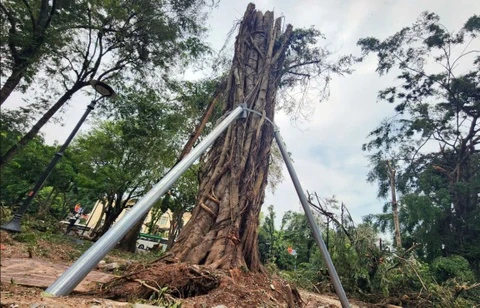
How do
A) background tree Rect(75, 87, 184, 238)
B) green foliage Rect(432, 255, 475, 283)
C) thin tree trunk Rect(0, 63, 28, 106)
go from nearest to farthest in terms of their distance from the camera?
thin tree trunk Rect(0, 63, 28, 106) < green foliage Rect(432, 255, 475, 283) < background tree Rect(75, 87, 184, 238)

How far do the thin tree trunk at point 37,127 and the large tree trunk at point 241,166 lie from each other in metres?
5.25

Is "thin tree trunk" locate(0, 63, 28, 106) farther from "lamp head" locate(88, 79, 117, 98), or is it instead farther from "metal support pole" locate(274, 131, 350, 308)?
"metal support pole" locate(274, 131, 350, 308)

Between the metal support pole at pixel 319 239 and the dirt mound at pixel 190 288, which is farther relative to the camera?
the metal support pole at pixel 319 239

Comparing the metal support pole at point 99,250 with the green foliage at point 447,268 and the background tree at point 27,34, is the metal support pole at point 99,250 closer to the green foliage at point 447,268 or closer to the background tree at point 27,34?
the background tree at point 27,34

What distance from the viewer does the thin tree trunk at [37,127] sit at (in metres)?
6.29

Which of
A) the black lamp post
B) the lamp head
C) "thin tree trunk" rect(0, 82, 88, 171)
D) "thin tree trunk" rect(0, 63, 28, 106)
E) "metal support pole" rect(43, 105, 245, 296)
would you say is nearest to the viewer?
"metal support pole" rect(43, 105, 245, 296)

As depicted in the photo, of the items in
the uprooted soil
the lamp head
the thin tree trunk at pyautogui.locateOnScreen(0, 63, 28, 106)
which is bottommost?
the uprooted soil

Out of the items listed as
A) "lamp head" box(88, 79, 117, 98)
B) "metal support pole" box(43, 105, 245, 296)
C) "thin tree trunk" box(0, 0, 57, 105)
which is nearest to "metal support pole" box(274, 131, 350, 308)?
"metal support pole" box(43, 105, 245, 296)

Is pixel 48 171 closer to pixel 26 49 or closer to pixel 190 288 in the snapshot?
pixel 26 49

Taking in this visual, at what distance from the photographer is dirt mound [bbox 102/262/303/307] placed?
1.93 meters

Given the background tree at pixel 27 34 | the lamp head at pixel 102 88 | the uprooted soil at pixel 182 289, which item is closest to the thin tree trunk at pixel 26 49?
the background tree at pixel 27 34

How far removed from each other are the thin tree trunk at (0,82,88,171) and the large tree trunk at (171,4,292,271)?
17.2 ft

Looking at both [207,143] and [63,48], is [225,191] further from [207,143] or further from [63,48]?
[63,48]

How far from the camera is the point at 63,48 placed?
6.99 m
